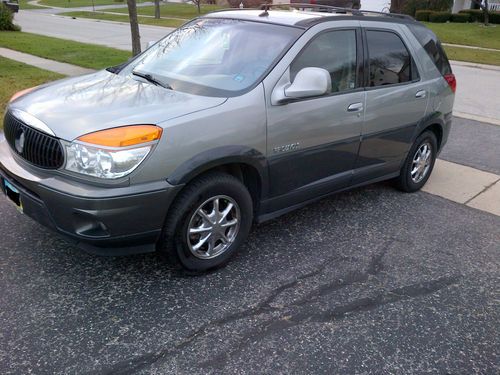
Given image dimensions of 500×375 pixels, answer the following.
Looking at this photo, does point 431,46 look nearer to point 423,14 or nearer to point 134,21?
point 134,21

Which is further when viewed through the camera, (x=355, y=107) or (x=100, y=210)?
(x=355, y=107)

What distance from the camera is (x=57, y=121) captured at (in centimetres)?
304

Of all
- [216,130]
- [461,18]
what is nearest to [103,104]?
[216,130]

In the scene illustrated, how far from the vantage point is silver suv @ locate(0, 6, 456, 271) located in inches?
114

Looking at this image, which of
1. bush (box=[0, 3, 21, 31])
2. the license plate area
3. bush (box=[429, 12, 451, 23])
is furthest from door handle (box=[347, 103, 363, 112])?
bush (box=[429, 12, 451, 23])

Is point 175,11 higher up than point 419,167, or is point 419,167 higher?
point 175,11

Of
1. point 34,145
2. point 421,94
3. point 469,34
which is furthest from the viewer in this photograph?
point 469,34

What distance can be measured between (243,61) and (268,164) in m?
0.82

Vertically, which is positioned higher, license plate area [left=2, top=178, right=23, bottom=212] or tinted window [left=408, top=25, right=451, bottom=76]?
tinted window [left=408, top=25, right=451, bottom=76]

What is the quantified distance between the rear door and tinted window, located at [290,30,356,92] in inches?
7.1

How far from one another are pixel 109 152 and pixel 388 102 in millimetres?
2562

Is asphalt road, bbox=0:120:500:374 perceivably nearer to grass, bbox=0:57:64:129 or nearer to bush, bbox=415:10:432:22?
grass, bbox=0:57:64:129

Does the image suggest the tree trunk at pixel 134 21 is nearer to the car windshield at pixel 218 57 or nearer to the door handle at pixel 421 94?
the car windshield at pixel 218 57

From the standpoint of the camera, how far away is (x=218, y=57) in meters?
3.82
